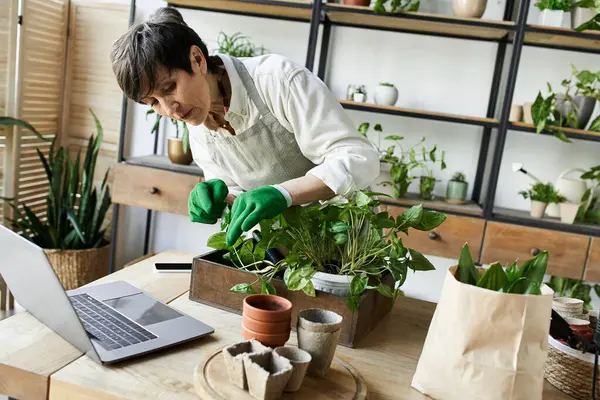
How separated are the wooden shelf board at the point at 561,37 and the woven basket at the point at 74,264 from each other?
2519mm

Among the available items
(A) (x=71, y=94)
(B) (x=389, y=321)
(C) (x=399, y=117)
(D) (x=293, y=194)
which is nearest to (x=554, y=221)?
(C) (x=399, y=117)

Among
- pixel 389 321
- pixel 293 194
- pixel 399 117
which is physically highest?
pixel 399 117

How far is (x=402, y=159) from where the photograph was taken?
294 cm

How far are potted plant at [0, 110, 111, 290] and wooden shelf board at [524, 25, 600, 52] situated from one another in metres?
2.34

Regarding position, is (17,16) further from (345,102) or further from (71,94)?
(345,102)

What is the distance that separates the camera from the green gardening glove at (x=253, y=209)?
113 centimetres

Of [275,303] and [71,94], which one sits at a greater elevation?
[71,94]

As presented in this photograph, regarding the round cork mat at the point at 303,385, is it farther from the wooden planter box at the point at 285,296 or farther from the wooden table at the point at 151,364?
the wooden planter box at the point at 285,296

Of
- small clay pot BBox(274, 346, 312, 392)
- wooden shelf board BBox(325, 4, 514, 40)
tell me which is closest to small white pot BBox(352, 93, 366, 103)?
wooden shelf board BBox(325, 4, 514, 40)

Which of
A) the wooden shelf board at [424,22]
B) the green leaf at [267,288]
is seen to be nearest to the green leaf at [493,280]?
the green leaf at [267,288]

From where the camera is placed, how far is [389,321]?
1281 millimetres

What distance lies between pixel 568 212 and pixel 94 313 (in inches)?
91.2

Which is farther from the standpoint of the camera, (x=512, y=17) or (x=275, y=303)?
(x=512, y=17)

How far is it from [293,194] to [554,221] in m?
1.91
